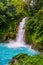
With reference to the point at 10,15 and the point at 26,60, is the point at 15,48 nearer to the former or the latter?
the point at 10,15

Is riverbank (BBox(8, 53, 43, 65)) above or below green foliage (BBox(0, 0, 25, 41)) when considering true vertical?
below

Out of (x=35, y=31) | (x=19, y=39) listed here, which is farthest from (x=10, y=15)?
(x=35, y=31)

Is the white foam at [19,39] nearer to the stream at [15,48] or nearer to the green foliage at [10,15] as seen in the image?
the stream at [15,48]

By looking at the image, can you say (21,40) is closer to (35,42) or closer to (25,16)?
(35,42)

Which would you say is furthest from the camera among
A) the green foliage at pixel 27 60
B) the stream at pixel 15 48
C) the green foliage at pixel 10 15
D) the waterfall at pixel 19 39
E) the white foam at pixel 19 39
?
the green foliage at pixel 10 15

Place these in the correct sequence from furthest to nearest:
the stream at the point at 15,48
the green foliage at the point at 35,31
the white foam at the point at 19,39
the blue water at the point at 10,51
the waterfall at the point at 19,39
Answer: the waterfall at the point at 19,39
the white foam at the point at 19,39
the green foliage at the point at 35,31
the blue water at the point at 10,51
the stream at the point at 15,48

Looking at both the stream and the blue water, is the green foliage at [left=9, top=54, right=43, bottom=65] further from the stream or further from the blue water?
the blue water

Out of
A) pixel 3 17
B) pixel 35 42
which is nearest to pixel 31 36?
pixel 35 42

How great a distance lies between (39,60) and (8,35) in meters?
9.77

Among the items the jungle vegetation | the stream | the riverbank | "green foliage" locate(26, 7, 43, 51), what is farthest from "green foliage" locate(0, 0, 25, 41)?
the riverbank

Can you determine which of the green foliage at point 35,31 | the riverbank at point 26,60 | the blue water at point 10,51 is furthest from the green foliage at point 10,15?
the riverbank at point 26,60

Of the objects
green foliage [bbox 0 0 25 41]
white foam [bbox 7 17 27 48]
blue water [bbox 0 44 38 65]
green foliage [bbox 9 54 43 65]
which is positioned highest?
green foliage [bbox 0 0 25 41]

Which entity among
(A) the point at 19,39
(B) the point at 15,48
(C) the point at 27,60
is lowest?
(C) the point at 27,60

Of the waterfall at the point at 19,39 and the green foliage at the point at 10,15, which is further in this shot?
the green foliage at the point at 10,15
